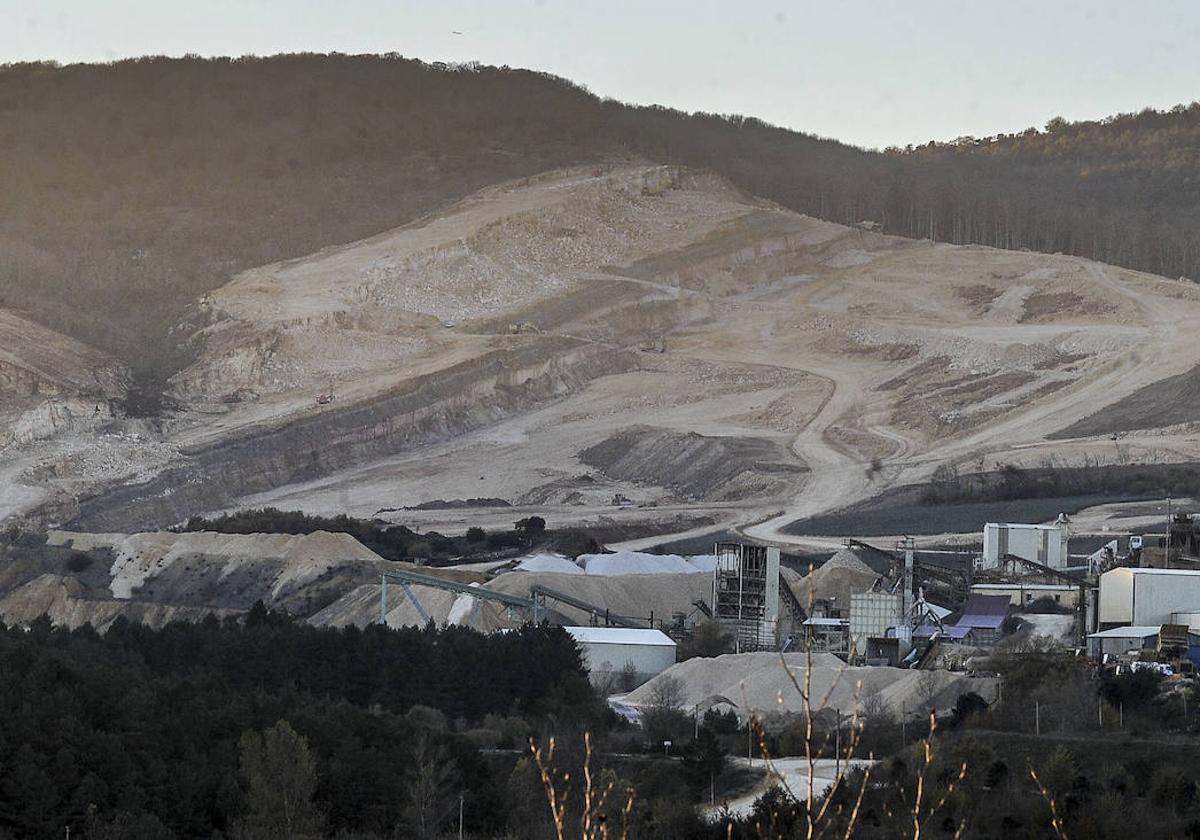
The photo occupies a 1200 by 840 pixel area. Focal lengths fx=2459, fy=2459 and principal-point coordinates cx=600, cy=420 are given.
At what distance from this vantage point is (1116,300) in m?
90.4

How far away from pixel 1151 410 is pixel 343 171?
53.5 meters

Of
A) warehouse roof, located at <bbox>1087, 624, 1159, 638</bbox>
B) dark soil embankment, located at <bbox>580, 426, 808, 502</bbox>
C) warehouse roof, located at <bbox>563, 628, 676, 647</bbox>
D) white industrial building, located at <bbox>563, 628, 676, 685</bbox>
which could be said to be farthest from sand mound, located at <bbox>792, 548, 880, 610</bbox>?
dark soil embankment, located at <bbox>580, 426, 808, 502</bbox>

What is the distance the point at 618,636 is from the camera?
Result: 4609 centimetres

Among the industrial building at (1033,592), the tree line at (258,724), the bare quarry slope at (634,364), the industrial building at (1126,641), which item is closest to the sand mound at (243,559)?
A: the bare quarry slope at (634,364)

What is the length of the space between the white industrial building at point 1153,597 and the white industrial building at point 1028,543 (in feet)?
23.5

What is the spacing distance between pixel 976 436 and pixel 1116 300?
1391cm

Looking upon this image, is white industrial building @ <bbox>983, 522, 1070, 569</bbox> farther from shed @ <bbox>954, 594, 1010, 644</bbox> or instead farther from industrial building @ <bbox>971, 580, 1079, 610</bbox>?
shed @ <bbox>954, 594, 1010, 644</bbox>

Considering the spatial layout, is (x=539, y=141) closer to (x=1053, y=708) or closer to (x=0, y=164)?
(x=0, y=164)

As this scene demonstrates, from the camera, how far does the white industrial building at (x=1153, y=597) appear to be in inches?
1660

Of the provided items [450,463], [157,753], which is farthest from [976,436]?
[157,753]

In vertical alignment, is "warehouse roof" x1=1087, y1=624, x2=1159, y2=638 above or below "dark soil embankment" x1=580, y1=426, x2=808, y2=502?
below

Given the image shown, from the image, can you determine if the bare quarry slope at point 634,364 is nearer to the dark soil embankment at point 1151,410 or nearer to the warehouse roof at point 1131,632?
the dark soil embankment at point 1151,410

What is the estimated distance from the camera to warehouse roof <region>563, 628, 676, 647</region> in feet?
149

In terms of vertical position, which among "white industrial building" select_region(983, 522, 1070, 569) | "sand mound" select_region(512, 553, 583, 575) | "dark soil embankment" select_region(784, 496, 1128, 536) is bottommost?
"sand mound" select_region(512, 553, 583, 575)
